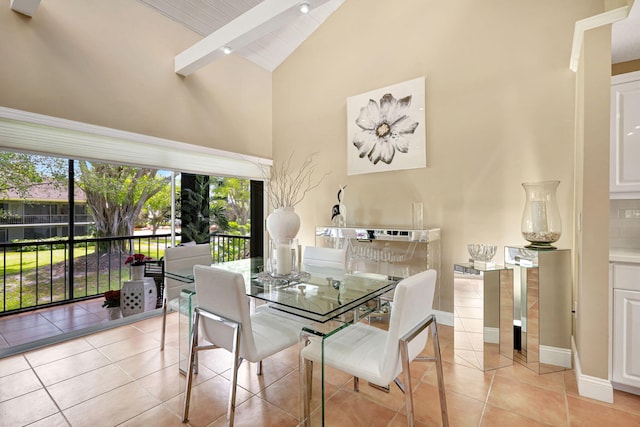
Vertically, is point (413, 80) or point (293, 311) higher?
point (413, 80)

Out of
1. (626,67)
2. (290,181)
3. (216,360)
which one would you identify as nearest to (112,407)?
(216,360)

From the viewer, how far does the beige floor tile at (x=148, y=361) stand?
88.1 inches

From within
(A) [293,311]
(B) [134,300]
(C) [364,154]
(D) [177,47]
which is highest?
(D) [177,47]

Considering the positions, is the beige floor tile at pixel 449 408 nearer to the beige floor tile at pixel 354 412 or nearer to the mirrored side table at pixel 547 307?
the beige floor tile at pixel 354 412

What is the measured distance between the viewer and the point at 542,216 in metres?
2.33

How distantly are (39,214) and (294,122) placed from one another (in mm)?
3480

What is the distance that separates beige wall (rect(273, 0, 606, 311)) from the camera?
2580 millimetres

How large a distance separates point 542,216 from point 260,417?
7.98 feet

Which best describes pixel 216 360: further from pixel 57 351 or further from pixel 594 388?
pixel 594 388

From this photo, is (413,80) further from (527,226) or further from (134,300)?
(134,300)

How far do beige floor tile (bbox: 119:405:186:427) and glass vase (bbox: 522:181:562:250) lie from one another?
2.69m

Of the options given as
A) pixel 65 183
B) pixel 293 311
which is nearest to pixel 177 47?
pixel 65 183

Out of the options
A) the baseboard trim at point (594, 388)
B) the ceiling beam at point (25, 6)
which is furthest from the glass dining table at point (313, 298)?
the ceiling beam at point (25, 6)

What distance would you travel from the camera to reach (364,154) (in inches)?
143
